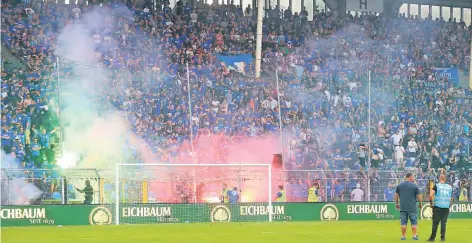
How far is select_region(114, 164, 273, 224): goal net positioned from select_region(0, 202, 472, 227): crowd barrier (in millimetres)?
32

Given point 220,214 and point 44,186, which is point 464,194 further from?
point 44,186

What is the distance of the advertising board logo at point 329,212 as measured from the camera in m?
31.5

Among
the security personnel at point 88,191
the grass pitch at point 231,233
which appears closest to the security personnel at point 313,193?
the grass pitch at point 231,233

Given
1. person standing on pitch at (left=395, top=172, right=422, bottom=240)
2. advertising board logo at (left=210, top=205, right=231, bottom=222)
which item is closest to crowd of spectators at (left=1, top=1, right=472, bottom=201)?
advertising board logo at (left=210, top=205, right=231, bottom=222)

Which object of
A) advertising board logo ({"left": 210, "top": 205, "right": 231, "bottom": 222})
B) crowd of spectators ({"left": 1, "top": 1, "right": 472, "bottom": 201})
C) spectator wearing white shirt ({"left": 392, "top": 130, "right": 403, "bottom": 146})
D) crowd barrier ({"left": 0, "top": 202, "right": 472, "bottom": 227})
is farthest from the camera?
spectator wearing white shirt ({"left": 392, "top": 130, "right": 403, "bottom": 146})

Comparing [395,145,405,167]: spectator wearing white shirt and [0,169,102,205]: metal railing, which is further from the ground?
[395,145,405,167]: spectator wearing white shirt

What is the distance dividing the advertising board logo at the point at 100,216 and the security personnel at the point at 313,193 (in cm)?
801

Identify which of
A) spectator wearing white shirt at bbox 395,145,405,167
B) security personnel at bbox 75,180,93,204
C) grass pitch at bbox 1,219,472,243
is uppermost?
spectator wearing white shirt at bbox 395,145,405,167

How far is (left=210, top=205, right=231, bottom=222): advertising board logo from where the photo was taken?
1171 inches

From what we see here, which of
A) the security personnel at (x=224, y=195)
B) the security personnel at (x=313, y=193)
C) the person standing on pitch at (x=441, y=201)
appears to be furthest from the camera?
the security personnel at (x=313, y=193)

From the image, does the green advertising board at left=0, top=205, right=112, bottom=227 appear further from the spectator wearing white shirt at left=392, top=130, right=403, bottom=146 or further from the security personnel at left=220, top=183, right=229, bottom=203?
the spectator wearing white shirt at left=392, top=130, right=403, bottom=146

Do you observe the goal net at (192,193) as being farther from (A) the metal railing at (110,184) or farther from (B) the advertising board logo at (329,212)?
(B) the advertising board logo at (329,212)

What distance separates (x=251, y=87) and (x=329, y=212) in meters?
9.67

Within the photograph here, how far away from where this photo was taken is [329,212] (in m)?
31.7
